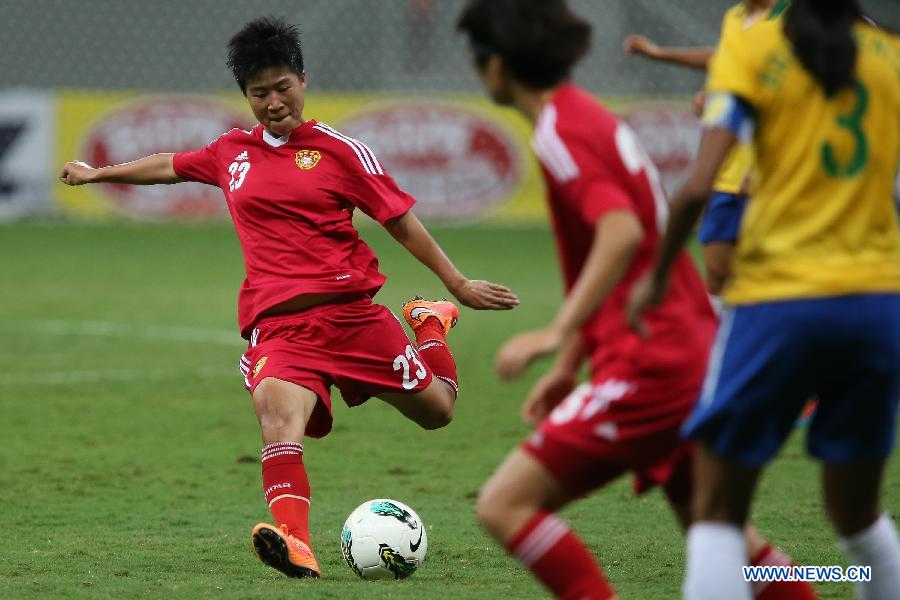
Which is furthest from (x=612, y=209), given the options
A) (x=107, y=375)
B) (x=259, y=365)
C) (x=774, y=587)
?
(x=107, y=375)

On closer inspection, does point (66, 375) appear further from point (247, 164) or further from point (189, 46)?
point (189, 46)

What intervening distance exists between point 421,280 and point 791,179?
41.0ft

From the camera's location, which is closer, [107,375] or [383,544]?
[383,544]

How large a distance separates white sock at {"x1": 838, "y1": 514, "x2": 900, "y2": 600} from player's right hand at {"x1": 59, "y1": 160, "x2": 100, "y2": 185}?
3.60 m

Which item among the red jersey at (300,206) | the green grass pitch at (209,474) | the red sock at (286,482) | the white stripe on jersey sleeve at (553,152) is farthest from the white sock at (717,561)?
the red jersey at (300,206)

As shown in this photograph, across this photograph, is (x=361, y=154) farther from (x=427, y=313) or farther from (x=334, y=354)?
(x=427, y=313)

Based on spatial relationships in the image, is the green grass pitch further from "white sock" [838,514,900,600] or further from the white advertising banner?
the white advertising banner

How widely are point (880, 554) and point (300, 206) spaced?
2857 millimetres

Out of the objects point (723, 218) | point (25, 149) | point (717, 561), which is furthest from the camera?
point (25, 149)

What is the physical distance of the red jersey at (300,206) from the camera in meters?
5.70

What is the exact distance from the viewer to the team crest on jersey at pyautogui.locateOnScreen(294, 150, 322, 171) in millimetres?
5738

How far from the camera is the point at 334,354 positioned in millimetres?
5719

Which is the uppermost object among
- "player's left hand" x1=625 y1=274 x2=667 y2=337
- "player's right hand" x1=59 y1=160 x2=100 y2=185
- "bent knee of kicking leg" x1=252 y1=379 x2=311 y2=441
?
"player's left hand" x1=625 y1=274 x2=667 y2=337

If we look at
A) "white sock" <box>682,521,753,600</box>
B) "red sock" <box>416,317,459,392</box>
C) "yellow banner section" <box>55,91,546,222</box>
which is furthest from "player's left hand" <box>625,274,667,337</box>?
"yellow banner section" <box>55,91,546,222</box>
